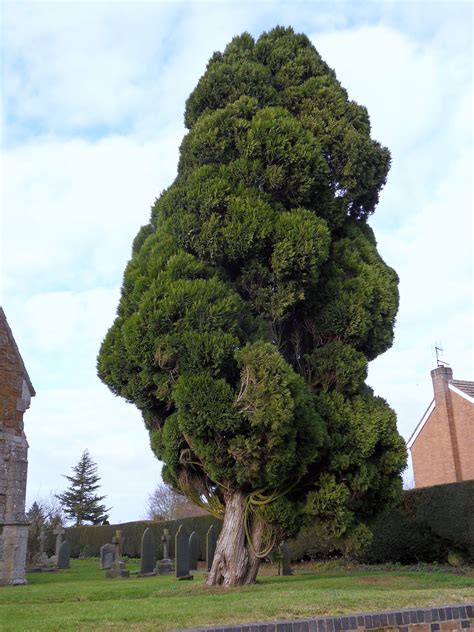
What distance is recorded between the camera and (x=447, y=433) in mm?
26312

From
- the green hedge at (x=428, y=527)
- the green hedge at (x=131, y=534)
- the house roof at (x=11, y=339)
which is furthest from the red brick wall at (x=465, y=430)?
the house roof at (x=11, y=339)

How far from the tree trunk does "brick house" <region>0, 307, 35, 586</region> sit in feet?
18.9

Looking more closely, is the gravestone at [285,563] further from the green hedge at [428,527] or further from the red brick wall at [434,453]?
the red brick wall at [434,453]

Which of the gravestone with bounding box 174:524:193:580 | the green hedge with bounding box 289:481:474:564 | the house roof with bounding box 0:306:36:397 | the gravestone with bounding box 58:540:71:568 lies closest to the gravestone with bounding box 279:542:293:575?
the green hedge with bounding box 289:481:474:564

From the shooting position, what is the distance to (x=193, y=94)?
1288 cm

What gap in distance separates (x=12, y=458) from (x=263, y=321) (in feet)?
25.1

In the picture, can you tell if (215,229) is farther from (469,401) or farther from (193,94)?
(469,401)

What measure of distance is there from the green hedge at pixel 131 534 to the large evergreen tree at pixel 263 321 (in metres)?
12.8

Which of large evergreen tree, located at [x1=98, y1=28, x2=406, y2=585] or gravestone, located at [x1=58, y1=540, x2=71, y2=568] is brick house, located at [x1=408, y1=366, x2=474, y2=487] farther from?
gravestone, located at [x1=58, y1=540, x2=71, y2=568]

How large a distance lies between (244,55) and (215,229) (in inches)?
185

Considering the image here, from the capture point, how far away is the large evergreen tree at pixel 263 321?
9.45 m

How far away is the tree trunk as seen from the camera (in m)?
9.95

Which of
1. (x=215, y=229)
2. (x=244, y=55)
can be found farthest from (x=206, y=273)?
(x=244, y=55)

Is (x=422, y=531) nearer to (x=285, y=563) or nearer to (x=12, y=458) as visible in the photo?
(x=285, y=563)
